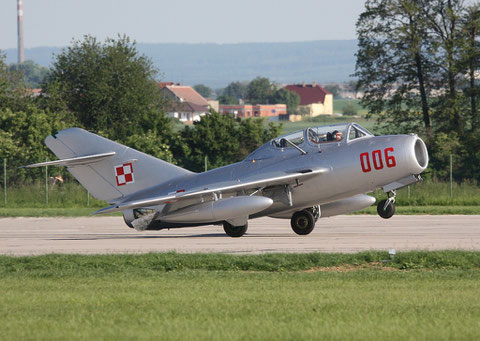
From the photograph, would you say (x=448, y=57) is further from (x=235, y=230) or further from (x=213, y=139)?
(x=235, y=230)

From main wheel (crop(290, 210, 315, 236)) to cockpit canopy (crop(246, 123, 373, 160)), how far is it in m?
1.64

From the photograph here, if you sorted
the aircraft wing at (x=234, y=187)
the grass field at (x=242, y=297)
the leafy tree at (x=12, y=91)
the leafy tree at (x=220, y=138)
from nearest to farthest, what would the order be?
the grass field at (x=242, y=297)
the aircraft wing at (x=234, y=187)
the leafy tree at (x=220, y=138)
the leafy tree at (x=12, y=91)

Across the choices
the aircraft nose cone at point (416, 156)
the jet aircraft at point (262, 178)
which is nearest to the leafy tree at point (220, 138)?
the jet aircraft at point (262, 178)

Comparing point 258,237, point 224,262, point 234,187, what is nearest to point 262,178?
point 234,187

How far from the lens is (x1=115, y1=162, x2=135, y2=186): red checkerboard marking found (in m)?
21.8

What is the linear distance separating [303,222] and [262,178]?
1675 millimetres

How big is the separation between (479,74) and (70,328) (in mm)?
40331

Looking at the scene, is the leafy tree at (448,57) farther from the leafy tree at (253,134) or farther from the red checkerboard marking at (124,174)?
the red checkerboard marking at (124,174)

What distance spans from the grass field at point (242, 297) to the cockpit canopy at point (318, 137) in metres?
5.01

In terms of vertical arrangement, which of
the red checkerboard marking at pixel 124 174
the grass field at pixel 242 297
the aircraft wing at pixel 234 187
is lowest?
the grass field at pixel 242 297

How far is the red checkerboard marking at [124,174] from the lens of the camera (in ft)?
71.5

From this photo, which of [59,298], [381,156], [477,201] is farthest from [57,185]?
[59,298]

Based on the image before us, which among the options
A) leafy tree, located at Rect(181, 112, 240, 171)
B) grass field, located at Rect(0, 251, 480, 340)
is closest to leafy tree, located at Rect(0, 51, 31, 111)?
leafy tree, located at Rect(181, 112, 240, 171)

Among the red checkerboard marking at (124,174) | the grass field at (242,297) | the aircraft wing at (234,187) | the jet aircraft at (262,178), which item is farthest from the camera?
the red checkerboard marking at (124,174)
